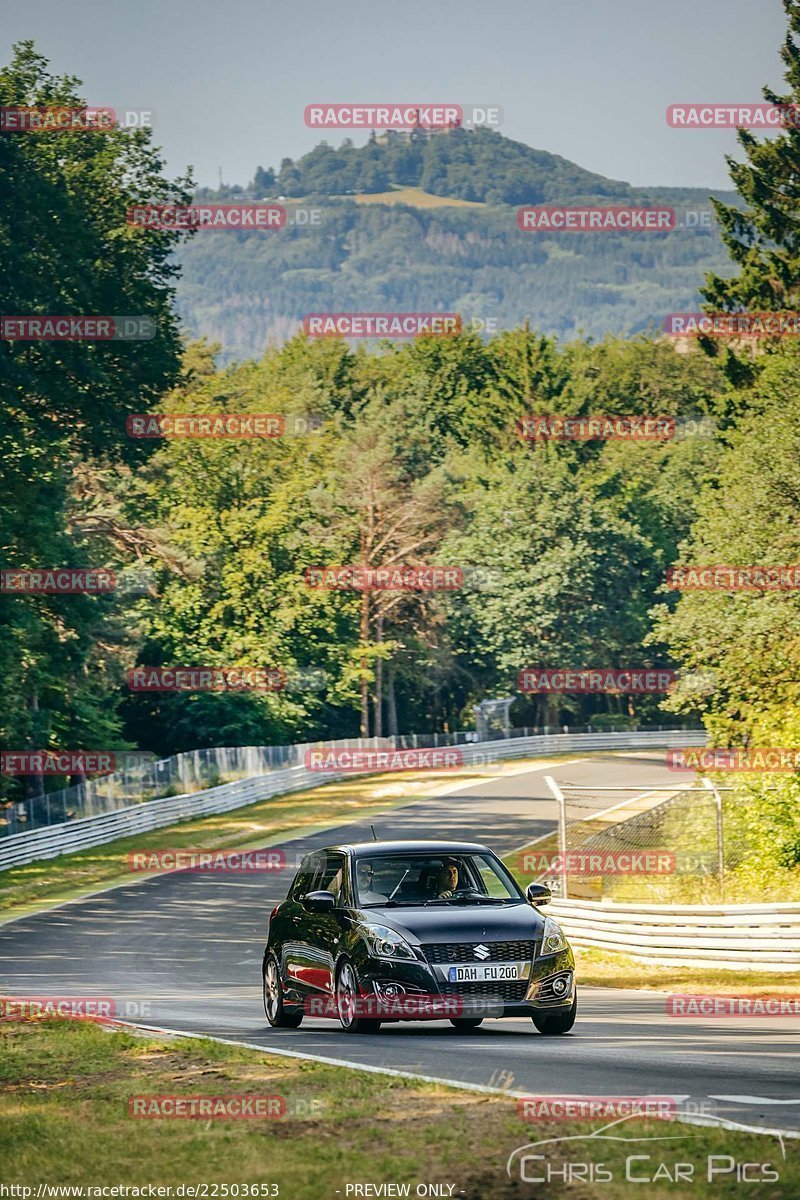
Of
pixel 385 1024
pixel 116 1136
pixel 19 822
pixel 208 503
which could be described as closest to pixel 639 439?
pixel 208 503

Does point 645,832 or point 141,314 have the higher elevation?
point 141,314

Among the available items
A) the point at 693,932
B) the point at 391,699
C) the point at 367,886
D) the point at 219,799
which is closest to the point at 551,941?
the point at 367,886

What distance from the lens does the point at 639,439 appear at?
357ft

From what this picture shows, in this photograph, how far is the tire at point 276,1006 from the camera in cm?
1497

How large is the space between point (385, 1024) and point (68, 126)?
40593 mm

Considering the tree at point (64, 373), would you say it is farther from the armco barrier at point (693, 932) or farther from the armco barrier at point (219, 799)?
the armco barrier at point (693, 932)

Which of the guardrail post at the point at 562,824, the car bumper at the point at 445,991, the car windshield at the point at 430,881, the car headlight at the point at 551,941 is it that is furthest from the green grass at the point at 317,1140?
the guardrail post at the point at 562,824

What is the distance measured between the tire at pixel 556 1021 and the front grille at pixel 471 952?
0.77 metres

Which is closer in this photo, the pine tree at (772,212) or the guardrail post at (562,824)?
the guardrail post at (562,824)

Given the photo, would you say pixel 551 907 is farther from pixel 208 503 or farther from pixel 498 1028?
pixel 208 503

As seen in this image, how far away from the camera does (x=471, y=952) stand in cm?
1270

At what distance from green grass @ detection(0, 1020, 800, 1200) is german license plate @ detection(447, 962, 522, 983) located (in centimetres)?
212

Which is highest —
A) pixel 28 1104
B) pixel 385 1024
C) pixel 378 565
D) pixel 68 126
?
pixel 68 126

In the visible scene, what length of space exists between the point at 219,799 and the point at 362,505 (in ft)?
84.6
